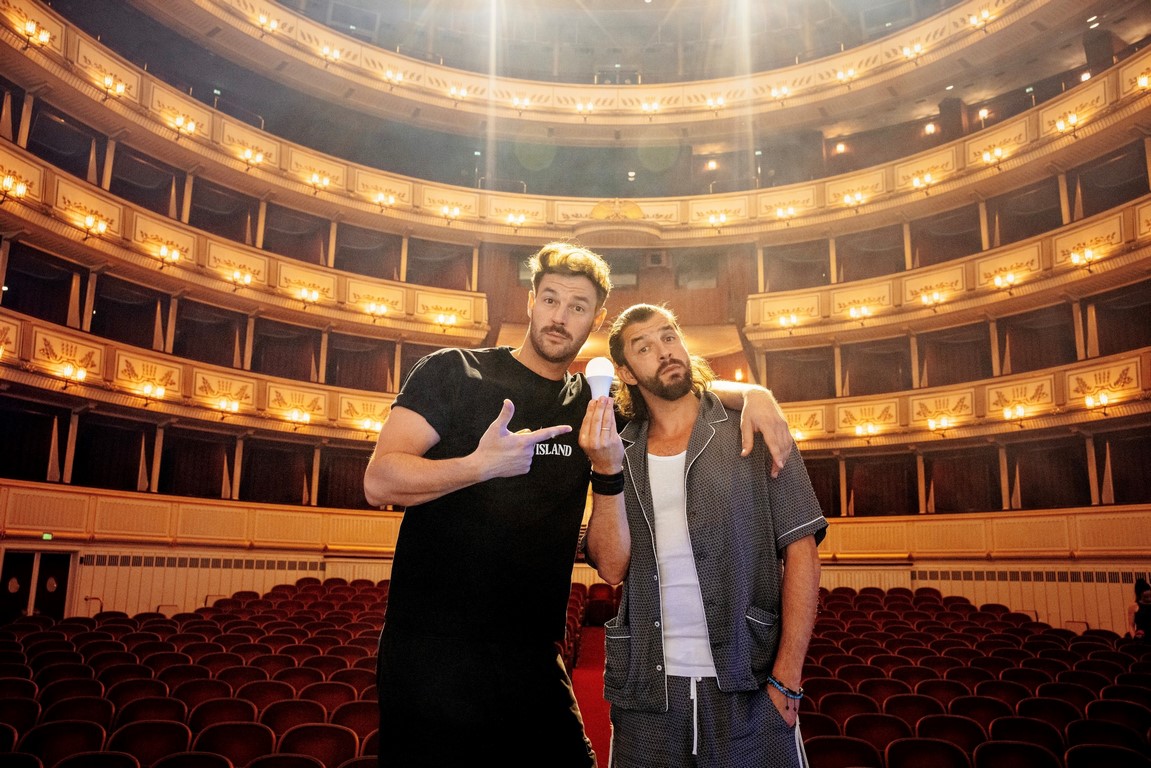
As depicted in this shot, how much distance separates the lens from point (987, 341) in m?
Answer: 17.3

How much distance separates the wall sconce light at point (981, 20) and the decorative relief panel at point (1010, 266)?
175 inches

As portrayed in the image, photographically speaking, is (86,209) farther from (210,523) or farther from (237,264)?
(210,523)

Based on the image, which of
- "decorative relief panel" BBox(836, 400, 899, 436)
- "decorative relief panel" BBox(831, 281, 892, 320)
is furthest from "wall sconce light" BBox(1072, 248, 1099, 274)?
"decorative relief panel" BBox(836, 400, 899, 436)

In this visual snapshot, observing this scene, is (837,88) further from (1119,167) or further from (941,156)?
(1119,167)

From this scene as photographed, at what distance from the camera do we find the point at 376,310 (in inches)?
707

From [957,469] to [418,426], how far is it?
1698 centimetres

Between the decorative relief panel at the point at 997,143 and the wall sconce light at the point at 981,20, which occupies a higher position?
the wall sconce light at the point at 981,20

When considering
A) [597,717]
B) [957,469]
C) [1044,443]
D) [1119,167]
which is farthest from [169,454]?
[1119,167]

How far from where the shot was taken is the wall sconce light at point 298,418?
1636cm

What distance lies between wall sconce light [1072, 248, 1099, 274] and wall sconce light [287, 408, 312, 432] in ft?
47.0

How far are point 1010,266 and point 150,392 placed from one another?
15.6 meters

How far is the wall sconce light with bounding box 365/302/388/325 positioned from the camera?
17859 mm

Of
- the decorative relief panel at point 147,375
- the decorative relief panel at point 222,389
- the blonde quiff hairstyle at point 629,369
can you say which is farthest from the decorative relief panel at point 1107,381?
the decorative relief panel at point 147,375

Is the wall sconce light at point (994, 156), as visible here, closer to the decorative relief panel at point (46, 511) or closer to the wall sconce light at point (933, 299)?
the wall sconce light at point (933, 299)
